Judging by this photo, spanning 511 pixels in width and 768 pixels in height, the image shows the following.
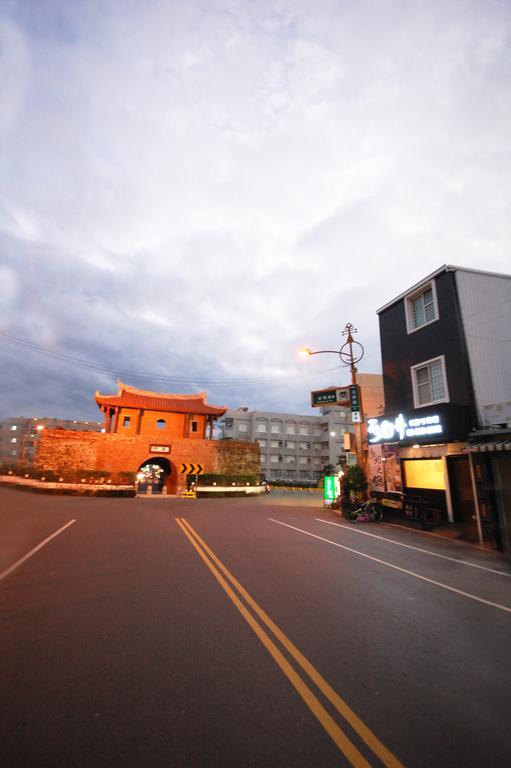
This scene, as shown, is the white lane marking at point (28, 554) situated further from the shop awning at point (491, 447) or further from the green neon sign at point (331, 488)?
the green neon sign at point (331, 488)

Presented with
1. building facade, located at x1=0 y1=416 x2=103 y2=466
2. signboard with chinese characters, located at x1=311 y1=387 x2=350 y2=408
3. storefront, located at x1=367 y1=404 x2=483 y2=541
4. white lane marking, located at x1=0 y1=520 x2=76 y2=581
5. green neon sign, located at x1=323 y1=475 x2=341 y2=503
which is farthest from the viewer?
building facade, located at x1=0 y1=416 x2=103 y2=466

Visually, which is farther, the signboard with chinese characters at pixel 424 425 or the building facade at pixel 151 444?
the building facade at pixel 151 444

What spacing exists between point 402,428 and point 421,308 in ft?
20.0

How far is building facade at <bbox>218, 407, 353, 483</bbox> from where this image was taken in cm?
6731

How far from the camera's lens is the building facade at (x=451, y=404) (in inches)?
494

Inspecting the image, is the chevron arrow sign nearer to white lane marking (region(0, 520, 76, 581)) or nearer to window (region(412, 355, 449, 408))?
white lane marking (region(0, 520, 76, 581))

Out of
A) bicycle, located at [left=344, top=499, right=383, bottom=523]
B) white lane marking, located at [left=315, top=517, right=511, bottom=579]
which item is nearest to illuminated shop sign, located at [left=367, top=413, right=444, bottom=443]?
bicycle, located at [left=344, top=499, right=383, bottom=523]

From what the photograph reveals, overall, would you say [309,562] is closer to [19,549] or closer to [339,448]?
[19,549]

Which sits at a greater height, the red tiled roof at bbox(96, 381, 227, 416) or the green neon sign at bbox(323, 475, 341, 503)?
the red tiled roof at bbox(96, 381, 227, 416)

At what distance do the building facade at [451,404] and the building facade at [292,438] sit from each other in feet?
163

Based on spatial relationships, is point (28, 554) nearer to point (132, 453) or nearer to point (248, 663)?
point (248, 663)

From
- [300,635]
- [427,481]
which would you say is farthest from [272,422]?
[300,635]

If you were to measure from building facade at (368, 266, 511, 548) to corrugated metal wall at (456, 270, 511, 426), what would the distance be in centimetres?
4

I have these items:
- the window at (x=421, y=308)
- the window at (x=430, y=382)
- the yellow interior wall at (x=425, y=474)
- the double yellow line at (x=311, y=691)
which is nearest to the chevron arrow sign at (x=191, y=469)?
the yellow interior wall at (x=425, y=474)
